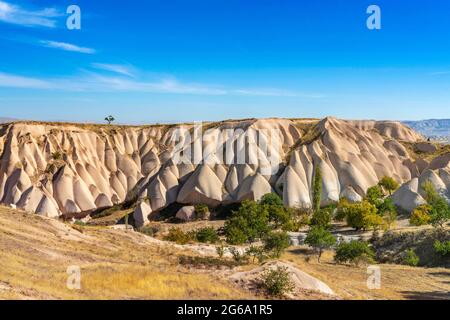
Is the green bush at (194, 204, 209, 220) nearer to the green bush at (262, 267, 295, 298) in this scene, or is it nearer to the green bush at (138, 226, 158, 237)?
the green bush at (138, 226, 158, 237)

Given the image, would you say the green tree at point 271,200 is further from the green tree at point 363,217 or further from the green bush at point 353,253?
the green bush at point 353,253

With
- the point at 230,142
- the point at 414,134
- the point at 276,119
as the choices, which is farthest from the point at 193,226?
the point at 414,134

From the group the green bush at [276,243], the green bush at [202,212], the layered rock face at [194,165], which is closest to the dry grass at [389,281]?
the green bush at [276,243]

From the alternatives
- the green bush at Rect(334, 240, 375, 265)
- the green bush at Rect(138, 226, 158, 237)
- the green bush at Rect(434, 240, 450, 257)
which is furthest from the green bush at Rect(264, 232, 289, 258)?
the green bush at Rect(138, 226, 158, 237)

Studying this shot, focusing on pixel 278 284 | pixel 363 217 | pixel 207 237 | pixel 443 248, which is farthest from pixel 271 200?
pixel 278 284
